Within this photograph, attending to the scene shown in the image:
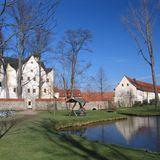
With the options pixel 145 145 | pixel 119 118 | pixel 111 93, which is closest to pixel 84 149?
pixel 145 145

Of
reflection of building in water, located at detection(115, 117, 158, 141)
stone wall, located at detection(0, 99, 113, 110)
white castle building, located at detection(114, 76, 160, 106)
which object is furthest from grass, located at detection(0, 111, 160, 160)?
white castle building, located at detection(114, 76, 160, 106)

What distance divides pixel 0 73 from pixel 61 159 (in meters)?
52.2

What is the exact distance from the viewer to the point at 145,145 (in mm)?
15977

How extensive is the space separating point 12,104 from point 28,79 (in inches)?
943

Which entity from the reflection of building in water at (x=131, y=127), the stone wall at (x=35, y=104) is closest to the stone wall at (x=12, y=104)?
→ the stone wall at (x=35, y=104)

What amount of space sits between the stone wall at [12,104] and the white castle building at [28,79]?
1499cm

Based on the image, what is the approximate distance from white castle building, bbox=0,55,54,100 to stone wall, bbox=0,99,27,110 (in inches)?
590

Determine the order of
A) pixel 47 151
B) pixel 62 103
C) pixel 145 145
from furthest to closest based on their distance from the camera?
pixel 62 103
pixel 145 145
pixel 47 151

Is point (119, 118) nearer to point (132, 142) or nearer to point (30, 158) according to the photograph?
point (132, 142)

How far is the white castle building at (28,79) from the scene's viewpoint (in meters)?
62.5

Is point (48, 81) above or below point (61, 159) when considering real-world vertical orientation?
above

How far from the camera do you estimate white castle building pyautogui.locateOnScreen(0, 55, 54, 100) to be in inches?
2460

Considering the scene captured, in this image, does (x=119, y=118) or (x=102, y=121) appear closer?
(x=102, y=121)

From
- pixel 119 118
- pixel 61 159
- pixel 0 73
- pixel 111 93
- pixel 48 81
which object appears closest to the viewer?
pixel 61 159
